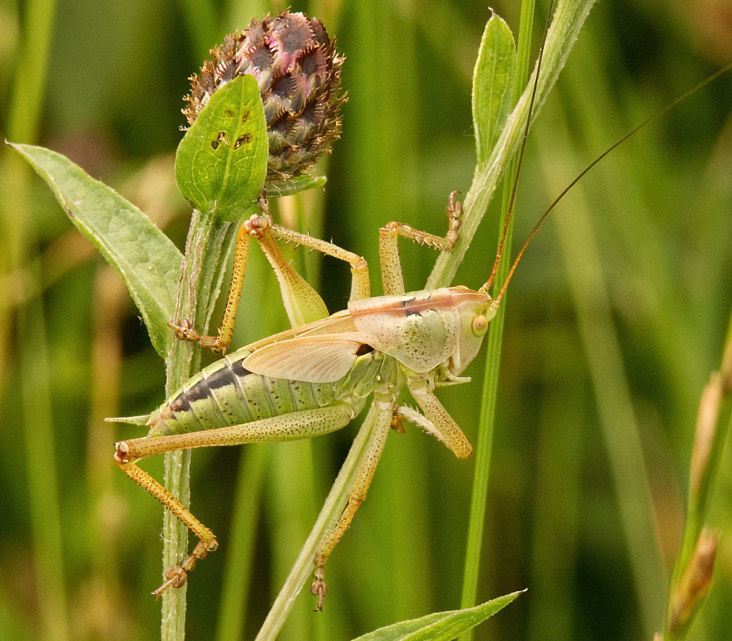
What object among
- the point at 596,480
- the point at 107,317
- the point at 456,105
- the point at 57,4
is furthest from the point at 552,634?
the point at 57,4

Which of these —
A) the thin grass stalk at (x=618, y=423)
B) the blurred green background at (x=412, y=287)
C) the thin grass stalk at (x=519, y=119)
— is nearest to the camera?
the thin grass stalk at (x=519, y=119)

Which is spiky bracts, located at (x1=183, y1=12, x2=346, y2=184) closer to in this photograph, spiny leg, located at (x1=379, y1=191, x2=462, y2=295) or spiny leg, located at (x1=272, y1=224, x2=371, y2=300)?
spiny leg, located at (x1=272, y1=224, x2=371, y2=300)

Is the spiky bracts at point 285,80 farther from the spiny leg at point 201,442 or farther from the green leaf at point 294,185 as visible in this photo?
the spiny leg at point 201,442

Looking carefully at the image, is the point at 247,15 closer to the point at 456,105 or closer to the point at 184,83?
the point at 184,83

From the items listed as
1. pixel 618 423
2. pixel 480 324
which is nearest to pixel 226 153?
pixel 480 324

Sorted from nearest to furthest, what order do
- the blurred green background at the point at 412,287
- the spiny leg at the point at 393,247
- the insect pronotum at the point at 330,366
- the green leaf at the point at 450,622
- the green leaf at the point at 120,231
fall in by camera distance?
the green leaf at the point at 450,622, the green leaf at the point at 120,231, the insect pronotum at the point at 330,366, the spiny leg at the point at 393,247, the blurred green background at the point at 412,287

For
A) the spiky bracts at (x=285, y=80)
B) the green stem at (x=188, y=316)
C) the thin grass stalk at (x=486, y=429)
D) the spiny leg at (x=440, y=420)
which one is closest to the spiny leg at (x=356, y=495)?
the spiny leg at (x=440, y=420)

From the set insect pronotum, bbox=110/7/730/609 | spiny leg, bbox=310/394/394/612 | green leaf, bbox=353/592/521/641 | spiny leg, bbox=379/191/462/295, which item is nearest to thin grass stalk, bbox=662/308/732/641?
green leaf, bbox=353/592/521/641
